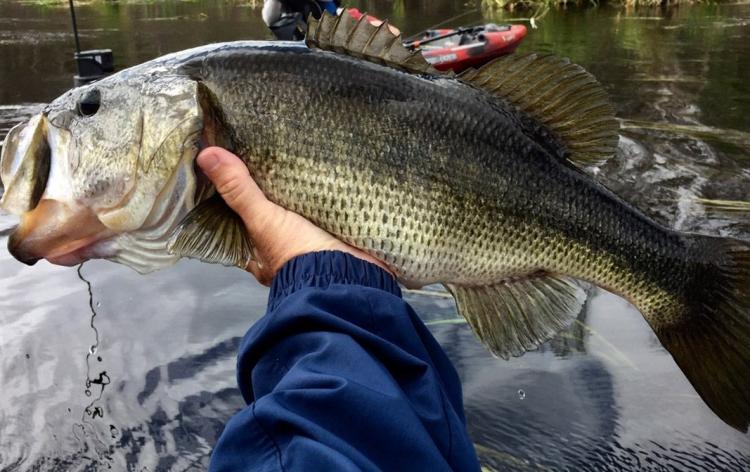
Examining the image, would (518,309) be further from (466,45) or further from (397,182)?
(466,45)

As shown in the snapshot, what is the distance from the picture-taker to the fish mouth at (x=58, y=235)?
168 centimetres

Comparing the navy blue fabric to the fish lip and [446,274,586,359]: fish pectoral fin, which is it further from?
the fish lip

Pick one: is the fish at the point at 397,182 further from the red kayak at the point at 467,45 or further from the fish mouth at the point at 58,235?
the red kayak at the point at 467,45

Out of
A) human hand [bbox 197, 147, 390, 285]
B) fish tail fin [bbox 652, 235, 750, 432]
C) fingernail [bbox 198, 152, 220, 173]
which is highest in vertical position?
fingernail [bbox 198, 152, 220, 173]

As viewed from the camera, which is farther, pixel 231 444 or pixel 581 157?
pixel 581 157

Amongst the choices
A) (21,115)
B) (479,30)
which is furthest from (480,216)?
(479,30)

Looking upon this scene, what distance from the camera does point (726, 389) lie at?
76.2 inches

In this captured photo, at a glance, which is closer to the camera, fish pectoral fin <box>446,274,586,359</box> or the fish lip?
the fish lip

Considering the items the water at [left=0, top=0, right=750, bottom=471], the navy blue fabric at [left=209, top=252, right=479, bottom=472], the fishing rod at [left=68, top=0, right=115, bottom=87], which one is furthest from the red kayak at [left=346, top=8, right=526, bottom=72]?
the navy blue fabric at [left=209, top=252, right=479, bottom=472]

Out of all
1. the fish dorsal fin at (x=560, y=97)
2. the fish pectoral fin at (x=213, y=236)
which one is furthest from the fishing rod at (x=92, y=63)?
the fish dorsal fin at (x=560, y=97)

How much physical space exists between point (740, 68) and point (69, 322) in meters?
10.1

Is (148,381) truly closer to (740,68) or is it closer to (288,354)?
(288,354)

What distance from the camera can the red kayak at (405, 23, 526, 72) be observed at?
8523 millimetres

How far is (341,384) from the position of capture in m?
1.13
